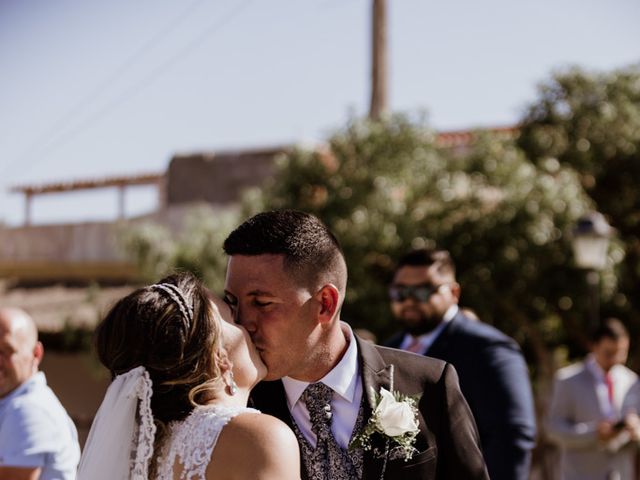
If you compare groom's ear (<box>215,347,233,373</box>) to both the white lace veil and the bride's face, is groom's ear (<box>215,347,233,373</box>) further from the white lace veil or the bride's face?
the white lace veil

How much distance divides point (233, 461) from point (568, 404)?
5.27 metres

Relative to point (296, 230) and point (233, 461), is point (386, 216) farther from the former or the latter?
point (233, 461)

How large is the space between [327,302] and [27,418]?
2030 mm

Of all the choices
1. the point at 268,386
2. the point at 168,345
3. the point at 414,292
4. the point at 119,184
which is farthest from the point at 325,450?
the point at 119,184

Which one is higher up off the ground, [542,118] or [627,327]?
[542,118]

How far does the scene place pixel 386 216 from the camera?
1150cm

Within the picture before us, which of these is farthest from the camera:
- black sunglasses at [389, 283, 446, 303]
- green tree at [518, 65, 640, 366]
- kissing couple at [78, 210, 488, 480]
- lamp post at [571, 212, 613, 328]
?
green tree at [518, 65, 640, 366]

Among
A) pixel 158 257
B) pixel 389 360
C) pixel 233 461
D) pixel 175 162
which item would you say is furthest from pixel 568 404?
A: pixel 175 162

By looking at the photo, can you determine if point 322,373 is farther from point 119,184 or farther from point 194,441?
point 119,184

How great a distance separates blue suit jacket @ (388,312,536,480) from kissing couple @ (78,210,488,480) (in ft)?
4.95

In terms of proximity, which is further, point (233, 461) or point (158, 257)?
point (158, 257)

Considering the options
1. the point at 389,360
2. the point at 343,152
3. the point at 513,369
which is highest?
the point at 343,152

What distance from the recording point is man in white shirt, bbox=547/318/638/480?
269 inches

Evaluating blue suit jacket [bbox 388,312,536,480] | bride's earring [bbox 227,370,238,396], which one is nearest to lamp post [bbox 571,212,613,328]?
blue suit jacket [bbox 388,312,536,480]
